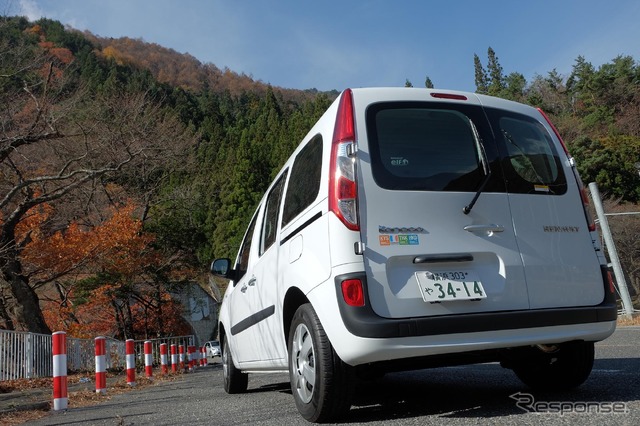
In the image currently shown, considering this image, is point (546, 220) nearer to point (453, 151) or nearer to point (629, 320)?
point (453, 151)

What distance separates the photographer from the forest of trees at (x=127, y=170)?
684 inches

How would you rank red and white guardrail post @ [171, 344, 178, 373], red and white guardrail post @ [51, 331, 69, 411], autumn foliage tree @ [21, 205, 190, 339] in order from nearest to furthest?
red and white guardrail post @ [51, 331, 69, 411] < red and white guardrail post @ [171, 344, 178, 373] < autumn foliage tree @ [21, 205, 190, 339]

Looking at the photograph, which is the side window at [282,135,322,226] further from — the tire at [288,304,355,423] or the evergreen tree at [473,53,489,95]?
the evergreen tree at [473,53,489,95]

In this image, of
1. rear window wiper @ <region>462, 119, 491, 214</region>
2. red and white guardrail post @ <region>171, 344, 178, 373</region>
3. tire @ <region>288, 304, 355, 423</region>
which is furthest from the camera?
red and white guardrail post @ <region>171, 344, 178, 373</region>

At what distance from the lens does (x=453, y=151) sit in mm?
3582

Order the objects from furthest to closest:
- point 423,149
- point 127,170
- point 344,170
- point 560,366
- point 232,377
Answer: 1. point 127,170
2. point 232,377
3. point 560,366
4. point 423,149
5. point 344,170

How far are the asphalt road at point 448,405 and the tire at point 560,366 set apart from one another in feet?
0.30

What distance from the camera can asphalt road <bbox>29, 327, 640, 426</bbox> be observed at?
10.5 feet

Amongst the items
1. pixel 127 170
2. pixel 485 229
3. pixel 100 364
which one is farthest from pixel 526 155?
pixel 127 170

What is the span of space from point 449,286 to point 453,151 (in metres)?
0.88

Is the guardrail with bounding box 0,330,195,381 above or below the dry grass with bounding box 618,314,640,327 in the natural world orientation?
above

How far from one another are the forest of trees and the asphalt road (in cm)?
1260

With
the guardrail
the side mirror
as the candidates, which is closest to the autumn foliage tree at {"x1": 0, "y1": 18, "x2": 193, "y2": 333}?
the guardrail

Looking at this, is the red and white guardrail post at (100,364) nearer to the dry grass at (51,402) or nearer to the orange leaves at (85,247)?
the dry grass at (51,402)
